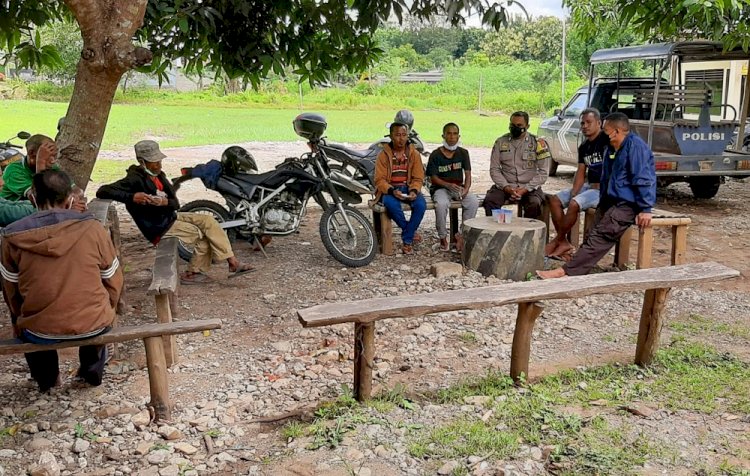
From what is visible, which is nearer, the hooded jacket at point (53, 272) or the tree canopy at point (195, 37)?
the hooded jacket at point (53, 272)

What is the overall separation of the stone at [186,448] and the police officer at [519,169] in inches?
181

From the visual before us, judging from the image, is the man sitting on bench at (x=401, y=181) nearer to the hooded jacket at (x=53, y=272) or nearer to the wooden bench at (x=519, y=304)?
the wooden bench at (x=519, y=304)

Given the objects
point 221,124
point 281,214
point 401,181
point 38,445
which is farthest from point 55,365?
point 221,124

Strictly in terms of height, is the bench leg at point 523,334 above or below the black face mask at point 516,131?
below

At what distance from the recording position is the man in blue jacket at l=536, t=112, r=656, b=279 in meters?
5.91

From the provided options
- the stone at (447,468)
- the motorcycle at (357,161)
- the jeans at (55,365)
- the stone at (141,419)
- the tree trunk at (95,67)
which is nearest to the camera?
the stone at (447,468)

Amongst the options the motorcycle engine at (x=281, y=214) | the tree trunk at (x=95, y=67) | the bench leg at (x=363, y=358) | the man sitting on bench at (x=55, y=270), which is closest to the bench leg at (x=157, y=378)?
the man sitting on bench at (x=55, y=270)

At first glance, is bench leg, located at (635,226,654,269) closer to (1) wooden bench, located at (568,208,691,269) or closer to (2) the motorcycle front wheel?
(1) wooden bench, located at (568,208,691,269)

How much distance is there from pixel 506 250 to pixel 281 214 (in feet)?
7.04

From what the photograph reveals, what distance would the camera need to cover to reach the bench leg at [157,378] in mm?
3734

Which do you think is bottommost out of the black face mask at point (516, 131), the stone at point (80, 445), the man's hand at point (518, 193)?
the stone at point (80, 445)

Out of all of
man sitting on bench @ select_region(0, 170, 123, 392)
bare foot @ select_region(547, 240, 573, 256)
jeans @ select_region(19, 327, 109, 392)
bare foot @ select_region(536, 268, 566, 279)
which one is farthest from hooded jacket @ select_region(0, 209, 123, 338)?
bare foot @ select_region(547, 240, 573, 256)

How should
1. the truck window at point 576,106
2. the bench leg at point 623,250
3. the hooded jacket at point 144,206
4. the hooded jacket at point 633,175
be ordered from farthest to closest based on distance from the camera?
1. the truck window at point 576,106
2. the bench leg at point 623,250
3. the hooded jacket at point 633,175
4. the hooded jacket at point 144,206

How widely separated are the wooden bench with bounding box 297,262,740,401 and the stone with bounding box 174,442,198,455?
0.79 meters
